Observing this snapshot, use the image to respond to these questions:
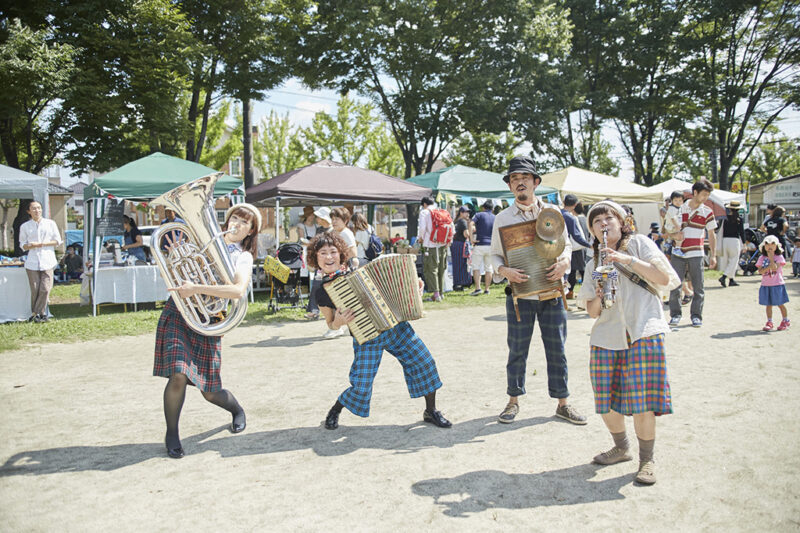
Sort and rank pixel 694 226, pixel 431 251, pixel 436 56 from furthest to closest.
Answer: pixel 436 56 → pixel 431 251 → pixel 694 226

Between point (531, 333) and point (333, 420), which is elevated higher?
point (531, 333)

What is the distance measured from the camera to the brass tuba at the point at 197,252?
3.98 meters

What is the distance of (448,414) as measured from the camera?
4.91 metres

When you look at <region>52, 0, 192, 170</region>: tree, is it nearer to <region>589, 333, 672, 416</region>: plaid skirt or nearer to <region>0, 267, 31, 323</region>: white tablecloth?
<region>0, 267, 31, 323</region>: white tablecloth

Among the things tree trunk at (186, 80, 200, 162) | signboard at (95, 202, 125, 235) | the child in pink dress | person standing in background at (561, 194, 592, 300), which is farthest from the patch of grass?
tree trunk at (186, 80, 200, 162)

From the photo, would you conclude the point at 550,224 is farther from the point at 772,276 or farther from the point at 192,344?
the point at 772,276

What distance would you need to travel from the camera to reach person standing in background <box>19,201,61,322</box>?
9727 millimetres

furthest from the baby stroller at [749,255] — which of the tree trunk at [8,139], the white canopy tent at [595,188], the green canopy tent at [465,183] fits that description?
the tree trunk at [8,139]

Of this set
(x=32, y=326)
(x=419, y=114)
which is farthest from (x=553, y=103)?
(x=32, y=326)

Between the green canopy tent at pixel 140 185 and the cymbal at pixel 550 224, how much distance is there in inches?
308

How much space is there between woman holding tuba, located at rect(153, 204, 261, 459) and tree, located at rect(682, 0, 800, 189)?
2683 centimetres

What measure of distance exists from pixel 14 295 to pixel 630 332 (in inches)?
418

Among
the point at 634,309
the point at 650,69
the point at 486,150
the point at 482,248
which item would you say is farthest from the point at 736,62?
the point at 634,309

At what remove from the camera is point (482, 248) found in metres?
13.2
